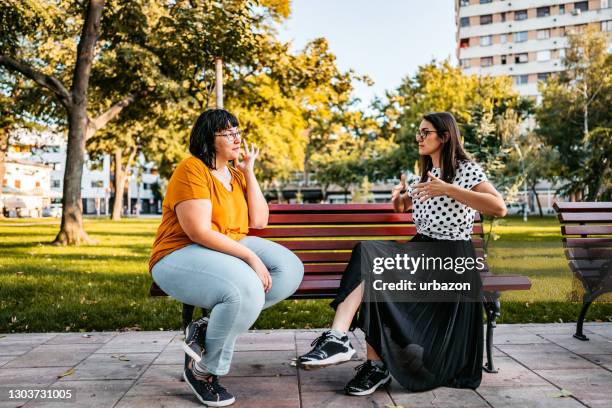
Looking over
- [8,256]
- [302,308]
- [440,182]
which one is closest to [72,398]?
[440,182]

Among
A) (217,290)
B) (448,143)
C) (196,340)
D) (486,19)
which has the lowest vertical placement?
(196,340)

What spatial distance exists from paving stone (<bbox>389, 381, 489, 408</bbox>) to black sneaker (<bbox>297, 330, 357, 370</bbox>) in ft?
1.29

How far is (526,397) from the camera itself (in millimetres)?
3471

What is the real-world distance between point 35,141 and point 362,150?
80.7ft

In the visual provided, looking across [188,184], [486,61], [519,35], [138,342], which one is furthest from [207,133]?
[519,35]

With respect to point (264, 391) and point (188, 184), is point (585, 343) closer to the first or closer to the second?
point (264, 391)

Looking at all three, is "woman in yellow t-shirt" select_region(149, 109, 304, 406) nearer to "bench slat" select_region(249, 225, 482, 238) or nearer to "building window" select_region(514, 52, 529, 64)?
"bench slat" select_region(249, 225, 482, 238)

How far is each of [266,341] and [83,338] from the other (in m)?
1.53

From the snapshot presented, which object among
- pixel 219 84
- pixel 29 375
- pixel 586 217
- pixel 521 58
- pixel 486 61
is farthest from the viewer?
pixel 486 61

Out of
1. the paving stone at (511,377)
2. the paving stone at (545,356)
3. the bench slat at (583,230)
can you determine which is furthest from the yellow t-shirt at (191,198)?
the bench slat at (583,230)

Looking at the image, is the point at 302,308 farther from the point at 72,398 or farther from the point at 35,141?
the point at 35,141

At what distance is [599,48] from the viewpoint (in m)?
40.0

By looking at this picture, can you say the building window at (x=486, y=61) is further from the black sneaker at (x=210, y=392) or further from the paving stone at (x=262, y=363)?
the black sneaker at (x=210, y=392)

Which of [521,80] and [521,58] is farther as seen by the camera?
[521,80]
